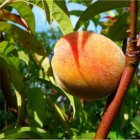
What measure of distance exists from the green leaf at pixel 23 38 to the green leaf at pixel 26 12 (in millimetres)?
32

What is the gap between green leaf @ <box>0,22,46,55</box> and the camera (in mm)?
1183

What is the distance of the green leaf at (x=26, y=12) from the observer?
Answer: 44.9 inches

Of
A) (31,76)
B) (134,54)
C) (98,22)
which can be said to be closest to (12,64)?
(31,76)

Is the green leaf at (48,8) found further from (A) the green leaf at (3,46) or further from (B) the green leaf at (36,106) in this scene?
(B) the green leaf at (36,106)

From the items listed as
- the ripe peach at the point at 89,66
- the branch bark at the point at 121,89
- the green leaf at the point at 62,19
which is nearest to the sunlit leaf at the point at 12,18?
the green leaf at the point at 62,19

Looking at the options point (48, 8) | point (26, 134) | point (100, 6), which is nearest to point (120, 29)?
point (100, 6)

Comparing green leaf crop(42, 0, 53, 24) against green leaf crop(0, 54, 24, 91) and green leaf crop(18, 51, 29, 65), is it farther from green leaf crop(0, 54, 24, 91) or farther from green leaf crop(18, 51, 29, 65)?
green leaf crop(18, 51, 29, 65)

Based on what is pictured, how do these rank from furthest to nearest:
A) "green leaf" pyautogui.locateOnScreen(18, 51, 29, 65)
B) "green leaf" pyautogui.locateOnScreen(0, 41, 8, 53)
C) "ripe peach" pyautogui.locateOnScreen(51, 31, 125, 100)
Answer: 1. "green leaf" pyautogui.locateOnScreen(18, 51, 29, 65)
2. "green leaf" pyautogui.locateOnScreen(0, 41, 8, 53)
3. "ripe peach" pyautogui.locateOnScreen(51, 31, 125, 100)

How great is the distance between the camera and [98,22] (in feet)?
7.04

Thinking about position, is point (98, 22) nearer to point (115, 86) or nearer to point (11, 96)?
point (11, 96)

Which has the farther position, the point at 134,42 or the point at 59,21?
the point at 59,21

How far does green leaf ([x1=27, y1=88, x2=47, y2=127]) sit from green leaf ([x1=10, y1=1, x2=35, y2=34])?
0.72 ft

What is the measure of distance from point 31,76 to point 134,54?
67cm

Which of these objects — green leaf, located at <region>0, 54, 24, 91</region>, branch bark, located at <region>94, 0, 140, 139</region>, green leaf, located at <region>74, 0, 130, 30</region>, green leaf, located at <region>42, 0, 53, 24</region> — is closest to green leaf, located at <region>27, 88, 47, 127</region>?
green leaf, located at <region>0, 54, 24, 91</region>
